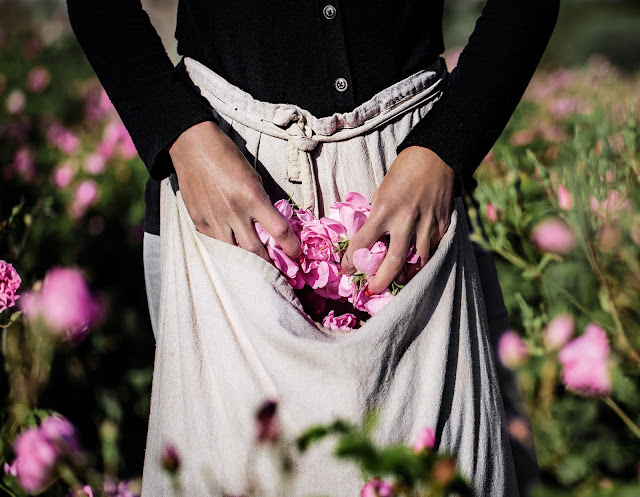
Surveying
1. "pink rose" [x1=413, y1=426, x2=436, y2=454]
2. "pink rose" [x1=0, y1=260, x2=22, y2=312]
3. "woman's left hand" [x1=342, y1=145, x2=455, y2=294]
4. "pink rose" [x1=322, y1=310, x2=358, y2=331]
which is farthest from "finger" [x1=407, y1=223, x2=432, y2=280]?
"pink rose" [x1=0, y1=260, x2=22, y2=312]

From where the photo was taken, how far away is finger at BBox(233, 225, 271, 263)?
72cm

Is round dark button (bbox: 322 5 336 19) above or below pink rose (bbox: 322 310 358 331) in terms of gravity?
above

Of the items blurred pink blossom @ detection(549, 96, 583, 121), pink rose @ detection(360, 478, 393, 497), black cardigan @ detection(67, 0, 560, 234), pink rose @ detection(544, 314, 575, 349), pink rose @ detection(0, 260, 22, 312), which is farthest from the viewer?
blurred pink blossom @ detection(549, 96, 583, 121)

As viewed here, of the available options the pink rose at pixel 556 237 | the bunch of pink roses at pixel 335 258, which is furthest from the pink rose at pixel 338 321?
the pink rose at pixel 556 237

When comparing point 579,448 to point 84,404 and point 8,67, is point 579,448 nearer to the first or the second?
point 84,404

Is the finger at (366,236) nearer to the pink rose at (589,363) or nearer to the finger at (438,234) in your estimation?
the finger at (438,234)

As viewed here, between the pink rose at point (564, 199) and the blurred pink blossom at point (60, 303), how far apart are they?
973 mm

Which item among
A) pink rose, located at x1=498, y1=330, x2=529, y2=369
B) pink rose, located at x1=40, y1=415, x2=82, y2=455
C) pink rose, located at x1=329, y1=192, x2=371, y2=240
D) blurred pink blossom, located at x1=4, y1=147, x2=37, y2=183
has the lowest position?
pink rose, located at x1=498, y1=330, x2=529, y2=369

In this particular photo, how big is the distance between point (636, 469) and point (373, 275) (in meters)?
1.11

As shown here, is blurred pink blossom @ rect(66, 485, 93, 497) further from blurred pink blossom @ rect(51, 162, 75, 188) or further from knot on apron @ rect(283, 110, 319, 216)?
blurred pink blossom @ rect(51, 162, 75, 188)

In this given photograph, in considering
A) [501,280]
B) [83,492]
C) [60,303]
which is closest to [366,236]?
[83,492]

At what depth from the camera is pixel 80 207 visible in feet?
7.06

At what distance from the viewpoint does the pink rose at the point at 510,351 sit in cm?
103

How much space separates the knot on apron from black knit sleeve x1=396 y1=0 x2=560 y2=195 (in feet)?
0.39
